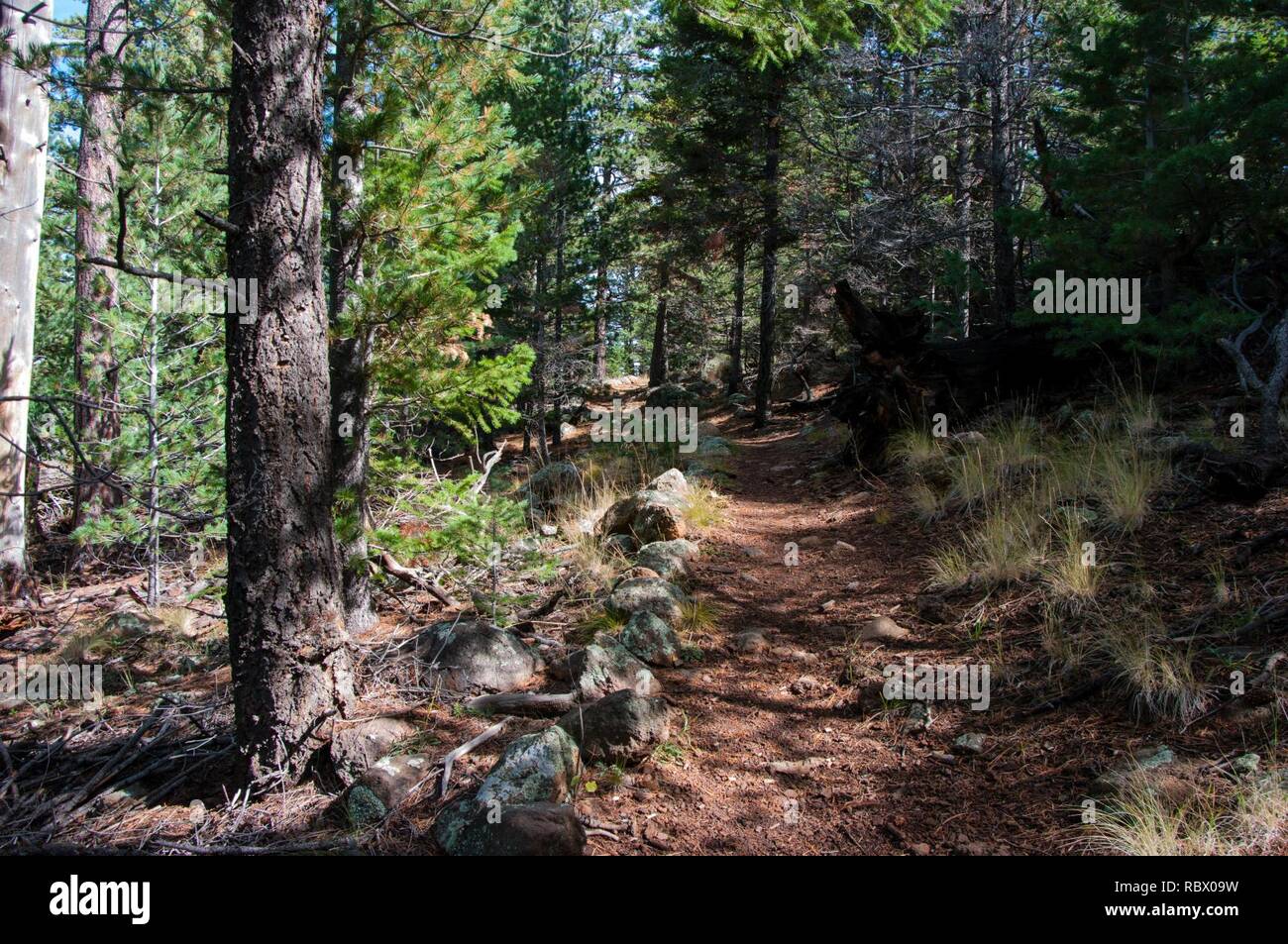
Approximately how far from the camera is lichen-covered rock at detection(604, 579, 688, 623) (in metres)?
4.44

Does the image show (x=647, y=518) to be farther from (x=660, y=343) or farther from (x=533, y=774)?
(x=660, y=343)

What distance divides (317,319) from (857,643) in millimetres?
3200

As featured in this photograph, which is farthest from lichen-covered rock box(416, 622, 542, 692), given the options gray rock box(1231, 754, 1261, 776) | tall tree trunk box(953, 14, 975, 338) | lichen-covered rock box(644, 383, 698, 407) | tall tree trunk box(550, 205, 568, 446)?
lichen-covered rock box(644, 383, 698, 407)

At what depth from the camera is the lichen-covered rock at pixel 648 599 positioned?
4438mm

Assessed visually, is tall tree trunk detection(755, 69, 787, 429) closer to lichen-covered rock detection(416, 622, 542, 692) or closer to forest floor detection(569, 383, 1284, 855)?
forest floor detection(569, 383, 1284, 855)

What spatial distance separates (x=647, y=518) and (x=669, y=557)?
0.81 metres

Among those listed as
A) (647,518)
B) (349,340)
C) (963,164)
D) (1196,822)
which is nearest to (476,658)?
(349,340)

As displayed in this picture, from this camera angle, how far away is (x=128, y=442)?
20.9 feet

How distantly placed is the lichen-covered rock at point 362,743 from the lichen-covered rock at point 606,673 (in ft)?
2.68

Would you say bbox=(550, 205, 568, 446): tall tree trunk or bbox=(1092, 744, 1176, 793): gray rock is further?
bbox=(550, 205, 568, 446): tall tree trunk

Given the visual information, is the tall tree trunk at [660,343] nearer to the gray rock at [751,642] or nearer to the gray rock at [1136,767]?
the gray rock at [751,642]

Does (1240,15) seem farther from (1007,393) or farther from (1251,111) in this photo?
(1007,393)

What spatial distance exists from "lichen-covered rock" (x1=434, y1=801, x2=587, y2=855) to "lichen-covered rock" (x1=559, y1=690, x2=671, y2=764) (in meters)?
0.50

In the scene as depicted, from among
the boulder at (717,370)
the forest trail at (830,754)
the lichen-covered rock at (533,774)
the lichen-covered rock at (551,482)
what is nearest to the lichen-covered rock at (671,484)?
the lichen-covered rock at (551,482)
